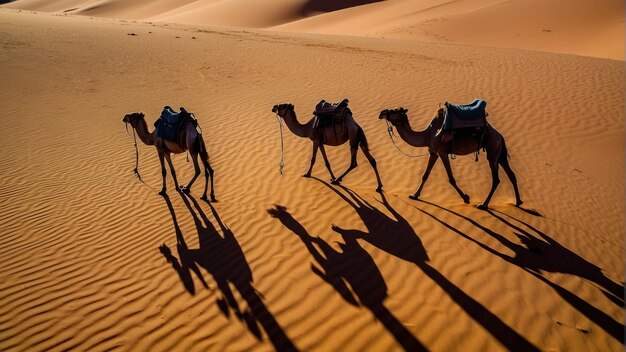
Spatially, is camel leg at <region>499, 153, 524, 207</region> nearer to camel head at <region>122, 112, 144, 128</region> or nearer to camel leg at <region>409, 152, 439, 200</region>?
camel leg at <region>409, 152, 439, 200</region>

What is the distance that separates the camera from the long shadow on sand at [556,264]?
420cm

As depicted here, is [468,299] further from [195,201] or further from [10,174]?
[10,174]

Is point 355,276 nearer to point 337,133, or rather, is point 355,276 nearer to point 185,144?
point 337,133

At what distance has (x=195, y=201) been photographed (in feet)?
23.0

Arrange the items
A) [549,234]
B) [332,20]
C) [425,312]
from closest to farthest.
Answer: [425,312], [549,234], [332,20]

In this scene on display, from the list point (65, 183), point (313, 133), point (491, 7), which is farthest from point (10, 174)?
point (491, 7)

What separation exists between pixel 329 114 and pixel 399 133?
1392 mm

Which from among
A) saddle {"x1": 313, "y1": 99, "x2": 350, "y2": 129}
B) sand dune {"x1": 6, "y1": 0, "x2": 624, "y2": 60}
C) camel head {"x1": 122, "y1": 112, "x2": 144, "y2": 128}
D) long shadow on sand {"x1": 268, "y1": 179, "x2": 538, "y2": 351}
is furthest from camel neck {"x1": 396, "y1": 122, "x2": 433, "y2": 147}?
sand dune {"x1": 6, "y1": 0, "x2": 624, "y2": 60}

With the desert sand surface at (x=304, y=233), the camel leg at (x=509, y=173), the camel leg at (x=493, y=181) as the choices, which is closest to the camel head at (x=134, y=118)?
the desert sand surface at (x=304, y=233)

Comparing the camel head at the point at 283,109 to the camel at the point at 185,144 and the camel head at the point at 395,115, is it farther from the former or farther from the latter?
the camel head at the point at 395,115

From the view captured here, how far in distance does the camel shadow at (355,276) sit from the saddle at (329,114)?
2135mm

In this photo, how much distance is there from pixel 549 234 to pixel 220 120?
29.6ft

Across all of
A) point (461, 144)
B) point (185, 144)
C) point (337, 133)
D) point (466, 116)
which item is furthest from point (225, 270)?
point (466, 116)

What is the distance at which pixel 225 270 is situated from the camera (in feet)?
16.5
